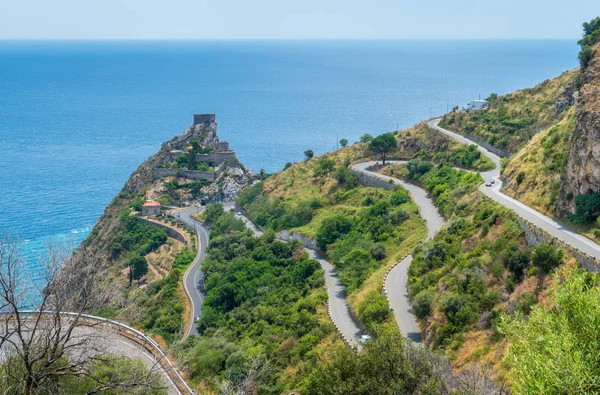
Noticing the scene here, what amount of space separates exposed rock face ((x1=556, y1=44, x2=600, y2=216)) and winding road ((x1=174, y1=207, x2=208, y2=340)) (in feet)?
82.8

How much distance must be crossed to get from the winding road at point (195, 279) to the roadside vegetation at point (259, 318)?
1.08 meters

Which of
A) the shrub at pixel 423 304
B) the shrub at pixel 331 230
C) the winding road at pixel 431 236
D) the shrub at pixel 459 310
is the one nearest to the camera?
the shrub at pixel 459 310

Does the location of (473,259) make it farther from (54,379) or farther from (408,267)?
(54,379)

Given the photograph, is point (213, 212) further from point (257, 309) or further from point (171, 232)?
point (257, 309)

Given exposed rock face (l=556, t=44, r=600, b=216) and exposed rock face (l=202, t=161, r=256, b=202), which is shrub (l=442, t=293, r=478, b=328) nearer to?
exposed rock face (l=556, t=44, r=600, b=216)

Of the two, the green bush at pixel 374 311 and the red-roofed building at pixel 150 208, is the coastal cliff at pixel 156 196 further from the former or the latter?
the green bush at pixel 374 311

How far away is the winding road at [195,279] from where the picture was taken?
142 ft

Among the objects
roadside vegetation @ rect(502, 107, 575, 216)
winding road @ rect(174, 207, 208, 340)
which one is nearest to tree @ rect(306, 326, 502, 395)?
roadside vegetation @ rect(502, 107, 575, 216)

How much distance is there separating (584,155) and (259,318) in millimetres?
21157

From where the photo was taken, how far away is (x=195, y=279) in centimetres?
5103

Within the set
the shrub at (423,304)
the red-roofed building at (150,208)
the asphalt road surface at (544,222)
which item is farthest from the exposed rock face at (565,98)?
the red-roofed building at (150,208)

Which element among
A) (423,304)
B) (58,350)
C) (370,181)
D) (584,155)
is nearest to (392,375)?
(58,350)

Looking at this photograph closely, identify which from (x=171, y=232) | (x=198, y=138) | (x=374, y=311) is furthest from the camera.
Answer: (x=198, y=138)

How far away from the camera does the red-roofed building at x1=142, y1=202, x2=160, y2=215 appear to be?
72.2m
